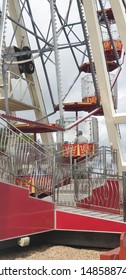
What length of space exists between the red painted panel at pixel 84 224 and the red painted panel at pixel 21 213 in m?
0.26

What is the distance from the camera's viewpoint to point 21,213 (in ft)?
31.0

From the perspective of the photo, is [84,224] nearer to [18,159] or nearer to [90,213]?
[90,213]

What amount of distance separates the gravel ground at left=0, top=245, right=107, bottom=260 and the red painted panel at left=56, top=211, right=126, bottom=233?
0.52m

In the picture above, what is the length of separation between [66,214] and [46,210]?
0.55 metres

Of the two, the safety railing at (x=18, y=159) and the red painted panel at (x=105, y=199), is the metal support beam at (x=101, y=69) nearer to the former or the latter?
the red painted panel at (x=105, y=199)

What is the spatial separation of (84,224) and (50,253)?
112 cm

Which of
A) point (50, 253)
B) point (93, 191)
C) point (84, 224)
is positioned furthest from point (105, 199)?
point (50, 253)

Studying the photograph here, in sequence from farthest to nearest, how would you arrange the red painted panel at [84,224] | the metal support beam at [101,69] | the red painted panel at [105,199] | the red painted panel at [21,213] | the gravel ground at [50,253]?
the metal support beam at [101,69], the red painted panel at [105,199], the red painted panel at [84,224], the gravel ground at [50,253], the red painted panel at [21,213]

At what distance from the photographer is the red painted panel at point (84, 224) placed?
10.1 m

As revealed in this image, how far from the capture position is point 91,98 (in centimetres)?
2550

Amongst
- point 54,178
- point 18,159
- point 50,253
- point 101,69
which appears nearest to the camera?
point 50,253

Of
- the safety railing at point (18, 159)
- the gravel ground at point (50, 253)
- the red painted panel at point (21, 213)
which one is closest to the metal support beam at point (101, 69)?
the safety railing at point (18, 159)
